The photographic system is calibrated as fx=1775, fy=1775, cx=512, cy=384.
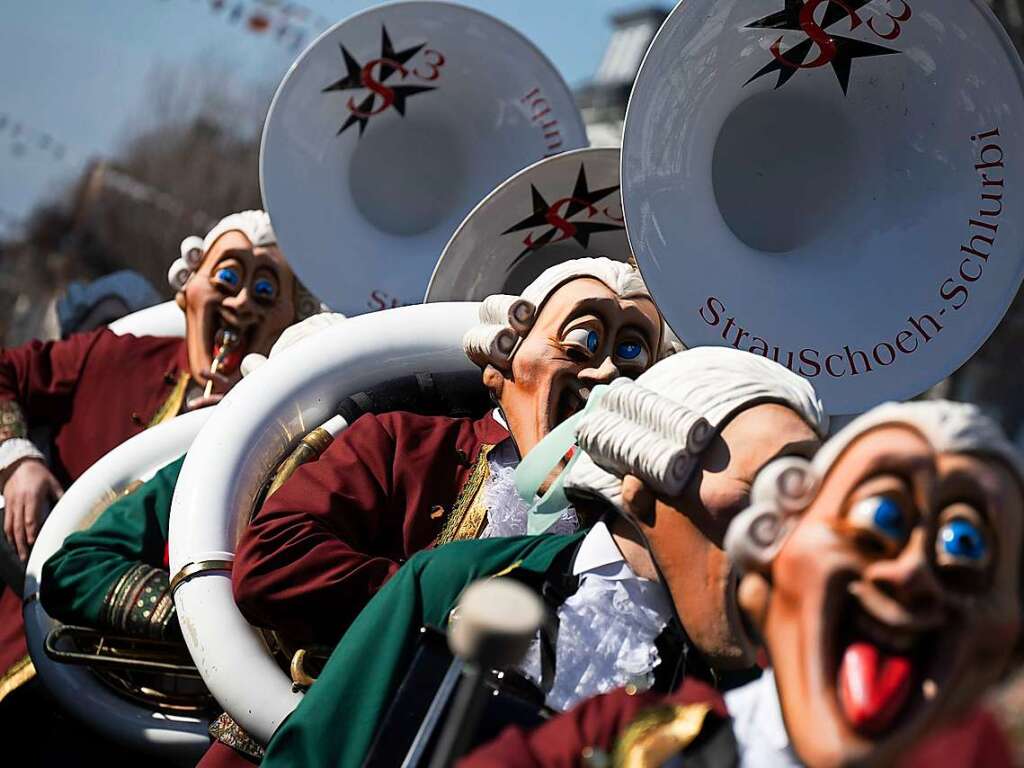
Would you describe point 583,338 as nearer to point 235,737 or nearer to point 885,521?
point 235,737

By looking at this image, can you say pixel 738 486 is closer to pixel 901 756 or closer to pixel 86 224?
pixel 901 756

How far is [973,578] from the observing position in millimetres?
1693

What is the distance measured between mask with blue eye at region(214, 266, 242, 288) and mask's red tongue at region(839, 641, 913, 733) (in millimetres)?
3051

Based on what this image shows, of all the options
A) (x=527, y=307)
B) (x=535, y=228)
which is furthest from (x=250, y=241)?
(x=527, y=307)

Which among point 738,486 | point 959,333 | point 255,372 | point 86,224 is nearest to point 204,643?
point 255,372

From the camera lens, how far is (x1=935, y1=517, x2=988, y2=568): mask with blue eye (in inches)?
66.3

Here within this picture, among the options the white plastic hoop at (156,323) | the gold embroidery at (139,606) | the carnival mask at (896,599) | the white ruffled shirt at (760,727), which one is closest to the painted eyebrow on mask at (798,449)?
the white ruffled shirt at (760,727)

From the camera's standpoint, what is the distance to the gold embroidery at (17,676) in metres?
3.89

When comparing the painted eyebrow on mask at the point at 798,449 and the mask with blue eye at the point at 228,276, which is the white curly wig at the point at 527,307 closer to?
the painted eyebrow on mask at the point at 798,449

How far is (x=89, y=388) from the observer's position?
4641 mm

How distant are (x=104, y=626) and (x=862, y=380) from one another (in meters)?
1.53

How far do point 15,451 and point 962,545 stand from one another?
311 centimetres

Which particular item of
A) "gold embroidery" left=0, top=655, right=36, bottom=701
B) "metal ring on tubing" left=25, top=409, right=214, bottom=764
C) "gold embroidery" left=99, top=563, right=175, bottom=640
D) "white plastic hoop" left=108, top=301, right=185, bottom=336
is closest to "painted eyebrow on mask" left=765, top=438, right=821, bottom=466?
"gold embroidery" left=99, top=563, right=175, bottom=640

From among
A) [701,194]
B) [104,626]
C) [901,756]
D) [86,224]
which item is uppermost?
[701,194]
